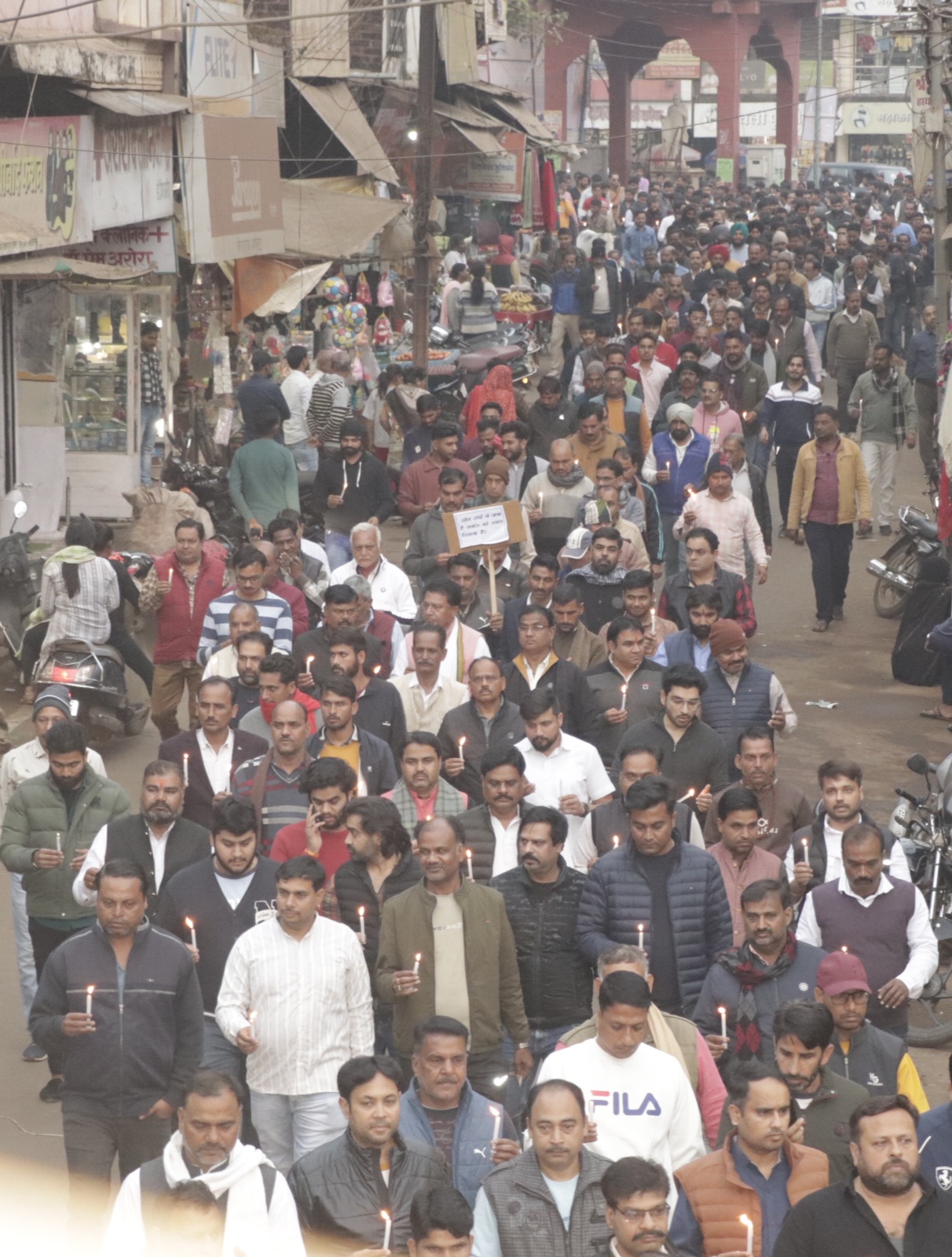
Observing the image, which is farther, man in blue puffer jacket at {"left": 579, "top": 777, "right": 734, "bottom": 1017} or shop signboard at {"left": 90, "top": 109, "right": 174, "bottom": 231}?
shop signboard at {"left": 90, "top": 109, "right": 174, "bottom": 231}

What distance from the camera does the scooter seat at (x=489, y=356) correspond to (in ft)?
72.8

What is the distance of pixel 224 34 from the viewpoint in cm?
1898

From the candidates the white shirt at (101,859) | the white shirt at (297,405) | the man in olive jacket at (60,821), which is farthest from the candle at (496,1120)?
the white shirt at (297,405)

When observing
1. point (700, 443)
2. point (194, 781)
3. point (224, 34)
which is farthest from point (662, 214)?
point (194, 781)

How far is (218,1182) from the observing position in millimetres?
5203

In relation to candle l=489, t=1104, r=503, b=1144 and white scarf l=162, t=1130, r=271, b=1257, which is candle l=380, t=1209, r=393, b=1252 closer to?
white scarf l=162, t=1130, r=271, b=1257

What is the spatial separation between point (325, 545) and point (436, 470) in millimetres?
1338

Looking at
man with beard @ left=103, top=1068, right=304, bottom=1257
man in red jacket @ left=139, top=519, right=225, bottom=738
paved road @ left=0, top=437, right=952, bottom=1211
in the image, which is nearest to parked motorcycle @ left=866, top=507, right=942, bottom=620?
paved road @ left=0, top=437, right=952, bottom=1211

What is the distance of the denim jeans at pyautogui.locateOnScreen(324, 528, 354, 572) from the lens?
40.1 ft

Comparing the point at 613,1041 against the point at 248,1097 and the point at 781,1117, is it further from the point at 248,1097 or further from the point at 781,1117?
the point at 248,1097

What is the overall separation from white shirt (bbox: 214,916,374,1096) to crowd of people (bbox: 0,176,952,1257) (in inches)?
0.4

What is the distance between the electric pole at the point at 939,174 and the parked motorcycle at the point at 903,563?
2.22 meters

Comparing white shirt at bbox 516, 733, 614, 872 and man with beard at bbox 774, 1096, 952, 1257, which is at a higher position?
white shirt at bbox 516, 733, 614, 872

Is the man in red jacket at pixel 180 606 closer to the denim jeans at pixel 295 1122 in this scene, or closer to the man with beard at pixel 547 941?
the man with beard at pixel 547 941
